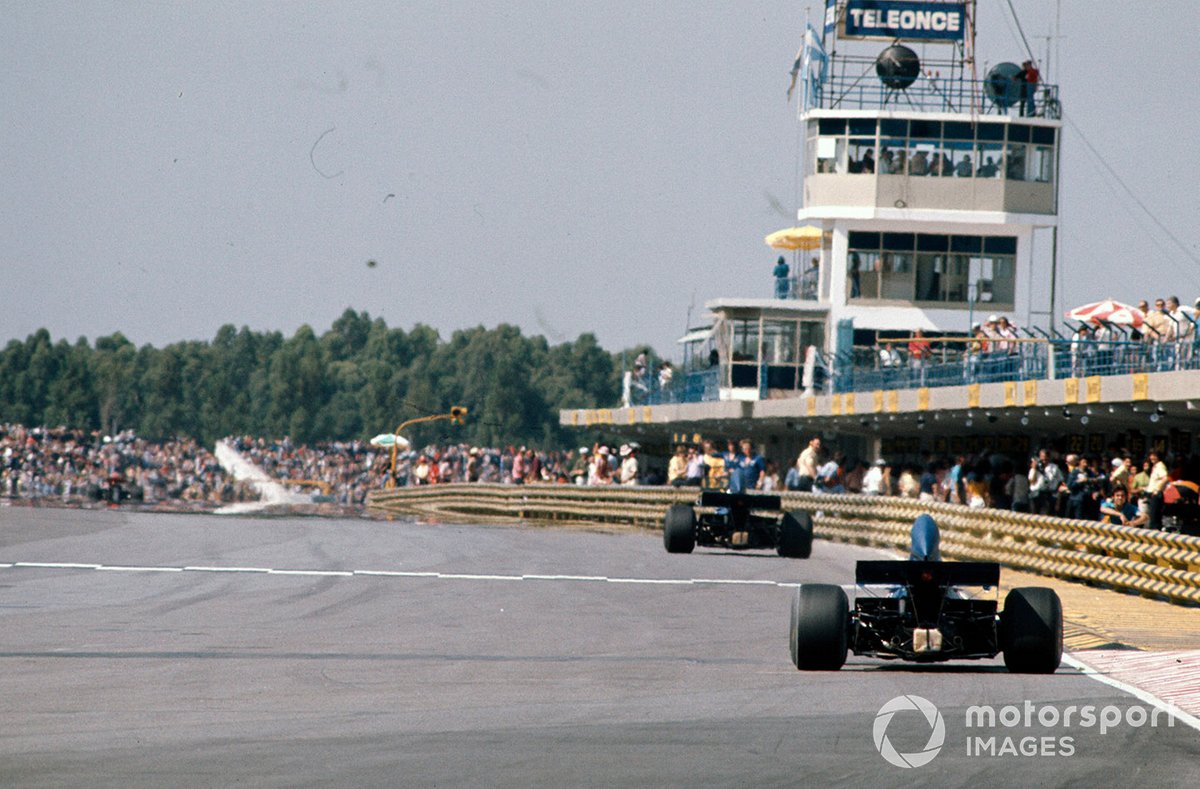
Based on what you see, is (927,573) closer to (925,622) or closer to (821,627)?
(925,622)

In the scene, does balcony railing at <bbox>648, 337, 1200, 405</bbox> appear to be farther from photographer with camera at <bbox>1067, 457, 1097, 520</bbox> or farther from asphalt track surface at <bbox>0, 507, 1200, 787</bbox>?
asphalt track surface at <bbox>0, 507, 1200, 787</bbox>

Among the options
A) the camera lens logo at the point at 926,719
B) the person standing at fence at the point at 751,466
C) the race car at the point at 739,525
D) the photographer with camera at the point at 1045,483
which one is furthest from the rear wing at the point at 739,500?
the camera lens logo at the point at 926,719

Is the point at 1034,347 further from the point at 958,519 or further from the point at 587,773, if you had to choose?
the point at 587,773

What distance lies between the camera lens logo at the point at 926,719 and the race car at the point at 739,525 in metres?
14.9

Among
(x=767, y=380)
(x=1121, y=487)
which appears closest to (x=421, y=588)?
(x=1121, y=487)

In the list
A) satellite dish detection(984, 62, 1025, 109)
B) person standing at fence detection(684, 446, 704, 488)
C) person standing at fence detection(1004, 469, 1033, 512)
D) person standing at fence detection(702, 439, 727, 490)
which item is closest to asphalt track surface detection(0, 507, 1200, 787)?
person standing at fence detection(1004, 469, 1033, 512)

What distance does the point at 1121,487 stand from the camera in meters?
24.5

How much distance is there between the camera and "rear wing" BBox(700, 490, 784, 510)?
85.0 ft

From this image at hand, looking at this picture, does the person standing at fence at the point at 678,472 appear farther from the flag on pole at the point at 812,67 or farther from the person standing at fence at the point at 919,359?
the flag on pole at the point at 812,67

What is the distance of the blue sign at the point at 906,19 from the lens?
5669 cm

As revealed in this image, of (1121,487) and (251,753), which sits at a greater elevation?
(1121,487)

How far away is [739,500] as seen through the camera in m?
26.1

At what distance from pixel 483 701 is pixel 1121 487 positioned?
16.3m

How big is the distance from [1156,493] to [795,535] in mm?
5572
